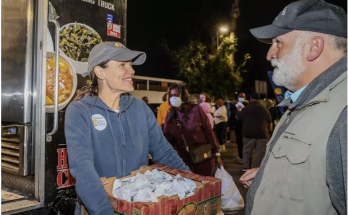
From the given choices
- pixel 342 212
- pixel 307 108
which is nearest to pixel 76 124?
pixel 307 108

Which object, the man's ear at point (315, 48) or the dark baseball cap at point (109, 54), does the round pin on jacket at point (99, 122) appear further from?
the man's ear at point (315, 48)

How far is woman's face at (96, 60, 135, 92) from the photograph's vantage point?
2.33m

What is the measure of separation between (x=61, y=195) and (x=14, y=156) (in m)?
0.73

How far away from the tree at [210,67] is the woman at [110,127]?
1784cm

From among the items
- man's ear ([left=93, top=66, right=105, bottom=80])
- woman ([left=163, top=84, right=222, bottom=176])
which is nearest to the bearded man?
man's ear ([left=93, top=66, right=105, bottom=80])

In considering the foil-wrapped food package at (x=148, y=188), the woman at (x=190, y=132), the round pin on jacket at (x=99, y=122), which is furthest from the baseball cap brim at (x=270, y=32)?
the woman at (x=190, y=132)

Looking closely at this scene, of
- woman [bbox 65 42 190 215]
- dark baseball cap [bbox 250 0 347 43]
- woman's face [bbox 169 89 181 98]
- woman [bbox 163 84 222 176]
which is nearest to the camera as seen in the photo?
dark baseball cap [bbox 250 0 347 43]

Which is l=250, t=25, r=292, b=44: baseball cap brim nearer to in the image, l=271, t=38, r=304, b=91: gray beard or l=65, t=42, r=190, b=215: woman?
l=271, t=38, r=304, b=91: gray beard

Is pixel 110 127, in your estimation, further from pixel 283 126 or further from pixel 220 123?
pixel 220 123

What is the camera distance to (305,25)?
1.52 metres

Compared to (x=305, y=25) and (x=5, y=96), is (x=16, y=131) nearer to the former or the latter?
(x=5, y=96)

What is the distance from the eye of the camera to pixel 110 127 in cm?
218

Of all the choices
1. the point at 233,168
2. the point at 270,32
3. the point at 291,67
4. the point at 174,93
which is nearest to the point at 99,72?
the point at 270,32

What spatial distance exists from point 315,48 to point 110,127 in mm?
1458
